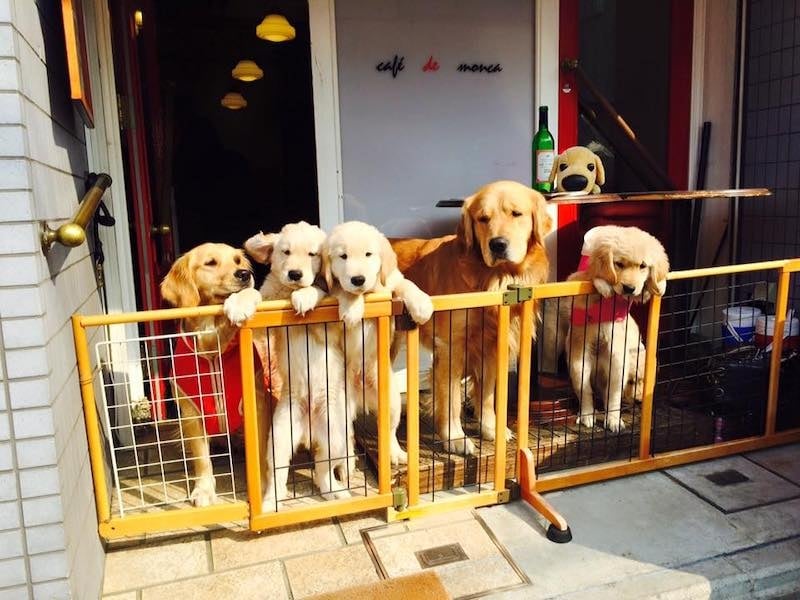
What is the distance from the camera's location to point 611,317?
10.6 ft

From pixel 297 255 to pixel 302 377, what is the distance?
520 millimetres

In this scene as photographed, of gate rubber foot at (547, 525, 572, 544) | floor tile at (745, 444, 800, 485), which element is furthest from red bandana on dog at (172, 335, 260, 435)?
floor tile at (745, 444, 800, 485)

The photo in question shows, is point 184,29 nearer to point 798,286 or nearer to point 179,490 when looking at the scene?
point 179,490

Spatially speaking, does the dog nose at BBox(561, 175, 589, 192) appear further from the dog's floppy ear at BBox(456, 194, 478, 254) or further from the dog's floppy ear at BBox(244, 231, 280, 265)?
the dog's floppy ear at BBox(244, 231, 280, 265)

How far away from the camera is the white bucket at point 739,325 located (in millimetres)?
3635

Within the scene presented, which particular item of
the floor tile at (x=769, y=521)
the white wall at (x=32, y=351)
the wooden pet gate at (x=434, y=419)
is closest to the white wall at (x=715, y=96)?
the wooden pet gate at (x=434, y=419)

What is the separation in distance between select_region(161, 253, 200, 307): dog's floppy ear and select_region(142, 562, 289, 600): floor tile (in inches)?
41.5

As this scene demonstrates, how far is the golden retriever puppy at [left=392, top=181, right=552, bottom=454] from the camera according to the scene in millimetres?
3004

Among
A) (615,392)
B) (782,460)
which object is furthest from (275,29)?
(782,460)

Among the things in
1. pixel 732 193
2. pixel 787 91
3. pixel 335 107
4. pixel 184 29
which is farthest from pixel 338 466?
pixel 184 29

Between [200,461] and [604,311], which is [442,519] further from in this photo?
[604,311]

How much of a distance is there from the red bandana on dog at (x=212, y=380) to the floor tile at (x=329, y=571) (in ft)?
2.04

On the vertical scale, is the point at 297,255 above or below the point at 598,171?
below

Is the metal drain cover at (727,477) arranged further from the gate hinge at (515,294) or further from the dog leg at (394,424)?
the dog leg at (394,424)
